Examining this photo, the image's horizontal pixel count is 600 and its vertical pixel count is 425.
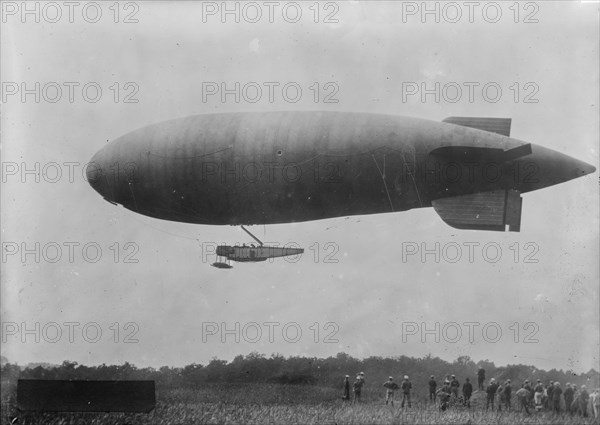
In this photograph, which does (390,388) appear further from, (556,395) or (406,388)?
(556,395)

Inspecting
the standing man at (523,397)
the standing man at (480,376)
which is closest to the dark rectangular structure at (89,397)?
the standing man at (480,376)

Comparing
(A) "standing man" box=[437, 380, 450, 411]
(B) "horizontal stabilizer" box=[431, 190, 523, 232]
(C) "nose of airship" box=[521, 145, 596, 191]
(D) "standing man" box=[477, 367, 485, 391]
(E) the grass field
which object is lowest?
(E) the grass field

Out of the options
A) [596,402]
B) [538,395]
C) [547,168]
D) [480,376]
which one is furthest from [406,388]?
[547,168]

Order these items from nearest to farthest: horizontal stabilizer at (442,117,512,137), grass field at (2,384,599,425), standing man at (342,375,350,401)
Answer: horizontal stabilizer at (442,117,512,137)
grass field at (2,384,599,425)
standing man at (342,375,350,401)

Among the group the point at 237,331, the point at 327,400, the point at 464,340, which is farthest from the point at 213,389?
the point at 464,340

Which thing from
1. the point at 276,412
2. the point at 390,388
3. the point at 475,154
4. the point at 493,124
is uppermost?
the point at 493,124

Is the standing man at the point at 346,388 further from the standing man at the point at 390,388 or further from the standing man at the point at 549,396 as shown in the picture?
the standing man at the point at 549,396

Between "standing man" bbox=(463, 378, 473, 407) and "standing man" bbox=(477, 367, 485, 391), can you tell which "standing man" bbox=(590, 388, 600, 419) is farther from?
"standing man" bbox=(463, 378, 473, 407)

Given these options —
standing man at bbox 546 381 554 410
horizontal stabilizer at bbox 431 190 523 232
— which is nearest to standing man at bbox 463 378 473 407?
standing man at bbox 546 381 554 410
